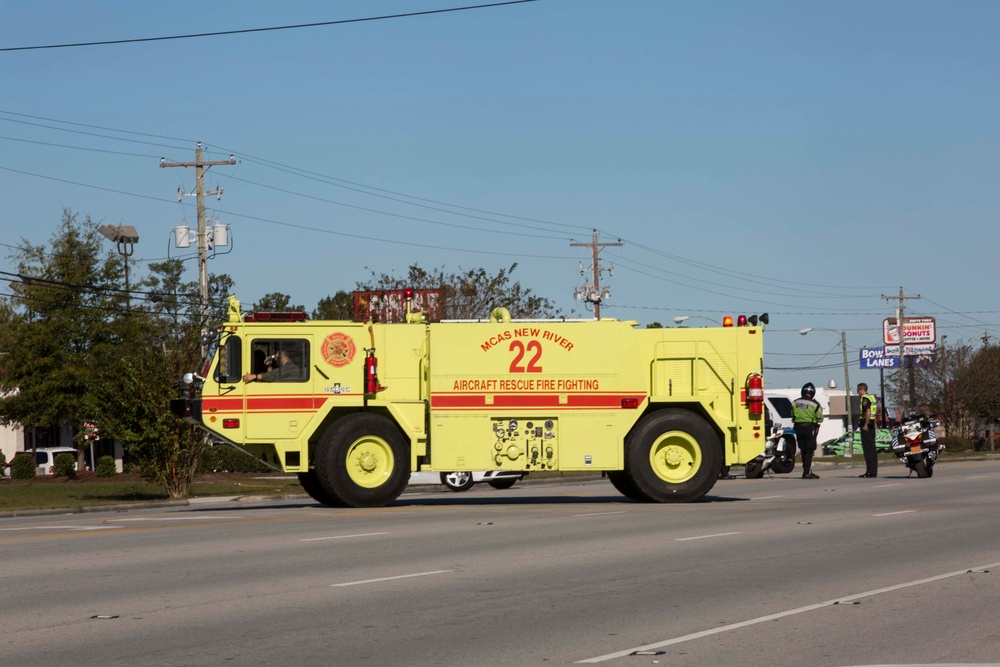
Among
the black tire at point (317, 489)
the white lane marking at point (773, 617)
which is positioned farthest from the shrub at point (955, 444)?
the white lane marking at point (773, 617)

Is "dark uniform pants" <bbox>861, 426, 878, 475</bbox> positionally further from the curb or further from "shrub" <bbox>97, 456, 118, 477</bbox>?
"shrub" <bbox>97, 456, 118, 477</bbox>

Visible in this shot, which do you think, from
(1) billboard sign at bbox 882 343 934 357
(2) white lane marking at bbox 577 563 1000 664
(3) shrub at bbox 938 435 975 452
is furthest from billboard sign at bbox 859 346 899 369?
(2) white lane marking at bbox 577 563 1000 664

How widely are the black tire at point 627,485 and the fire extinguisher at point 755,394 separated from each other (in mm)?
2185

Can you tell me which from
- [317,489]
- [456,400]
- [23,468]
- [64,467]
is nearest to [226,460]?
[64,467]

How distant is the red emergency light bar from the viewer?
68.2 feet

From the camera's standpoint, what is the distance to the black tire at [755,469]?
29.5 metres

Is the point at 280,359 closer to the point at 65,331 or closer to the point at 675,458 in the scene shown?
the point at 675,458

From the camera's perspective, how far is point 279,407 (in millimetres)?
20531

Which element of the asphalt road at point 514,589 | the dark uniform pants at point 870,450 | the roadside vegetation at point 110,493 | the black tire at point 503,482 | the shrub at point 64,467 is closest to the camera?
the asphalt road at point 514,589

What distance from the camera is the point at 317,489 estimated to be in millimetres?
21469

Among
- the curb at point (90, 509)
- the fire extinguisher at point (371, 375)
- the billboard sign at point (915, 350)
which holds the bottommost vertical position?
the curb at point (90, 509)

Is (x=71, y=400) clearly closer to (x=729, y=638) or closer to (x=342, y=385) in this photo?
(x=342, y=385)

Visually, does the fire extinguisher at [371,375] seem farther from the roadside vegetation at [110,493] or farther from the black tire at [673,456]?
the roadside vegetation at [110,493]

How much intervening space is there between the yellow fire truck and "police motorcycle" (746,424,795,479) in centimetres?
863
